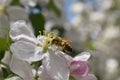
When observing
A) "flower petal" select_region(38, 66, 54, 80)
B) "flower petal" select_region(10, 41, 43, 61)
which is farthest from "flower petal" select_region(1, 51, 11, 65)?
"flower petal" select_region(38, 66, 54, 80)

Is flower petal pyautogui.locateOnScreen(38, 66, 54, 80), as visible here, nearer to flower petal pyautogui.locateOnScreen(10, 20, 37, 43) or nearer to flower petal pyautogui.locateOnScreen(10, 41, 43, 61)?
flower petal pyautogui.locateOnScreen(10, 41, 43, 61)

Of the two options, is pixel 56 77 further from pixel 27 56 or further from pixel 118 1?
pixel 118 1

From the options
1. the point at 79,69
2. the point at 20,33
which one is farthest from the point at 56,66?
the point at 20,33

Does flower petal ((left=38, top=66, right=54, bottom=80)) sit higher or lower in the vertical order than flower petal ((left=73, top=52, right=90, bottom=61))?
higher

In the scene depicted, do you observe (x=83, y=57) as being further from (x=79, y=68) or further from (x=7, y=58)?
(x=7, y=58)

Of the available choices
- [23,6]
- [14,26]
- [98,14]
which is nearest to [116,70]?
[98,14]

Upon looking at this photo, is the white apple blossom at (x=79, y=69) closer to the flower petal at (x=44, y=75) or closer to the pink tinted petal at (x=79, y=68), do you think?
the pink tinted petal at (x=79, y=68)
